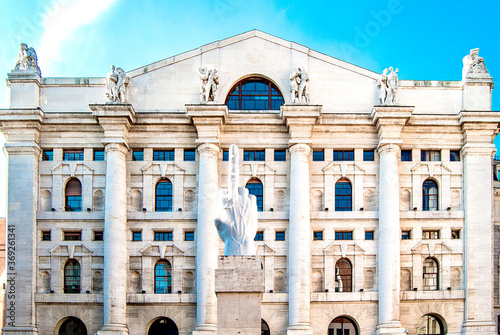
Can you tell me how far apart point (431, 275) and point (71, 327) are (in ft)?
71.4

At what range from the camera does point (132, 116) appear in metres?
48.5

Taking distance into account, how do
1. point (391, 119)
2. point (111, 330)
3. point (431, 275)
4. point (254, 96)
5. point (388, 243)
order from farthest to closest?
1. point (254, 96)
2. point (431, 275)
3. point (391, 119)
4. point (388, 243)
5. point (111, 330)

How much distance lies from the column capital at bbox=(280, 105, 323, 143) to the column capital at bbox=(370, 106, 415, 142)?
352cm

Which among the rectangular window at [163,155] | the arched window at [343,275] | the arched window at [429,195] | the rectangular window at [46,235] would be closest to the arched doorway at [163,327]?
the rectangular window at [46,235]

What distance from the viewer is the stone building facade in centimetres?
4734

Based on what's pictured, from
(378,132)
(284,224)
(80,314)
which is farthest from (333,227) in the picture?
(80,314)

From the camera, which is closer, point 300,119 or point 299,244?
point 299,244

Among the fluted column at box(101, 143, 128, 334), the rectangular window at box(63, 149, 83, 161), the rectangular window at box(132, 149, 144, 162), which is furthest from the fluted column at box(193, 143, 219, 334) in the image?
the rectangular window at box(63, 149, 83, 161)

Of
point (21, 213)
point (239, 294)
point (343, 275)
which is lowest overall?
point (343, 275)

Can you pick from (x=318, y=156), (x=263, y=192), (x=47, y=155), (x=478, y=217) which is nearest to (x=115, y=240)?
(x=47, y=155)

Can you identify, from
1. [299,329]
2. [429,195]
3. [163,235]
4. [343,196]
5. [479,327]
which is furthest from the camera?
[429,195]

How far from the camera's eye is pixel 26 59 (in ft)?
164

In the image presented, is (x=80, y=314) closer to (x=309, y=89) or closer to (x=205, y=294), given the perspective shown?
(x=205, y=294)

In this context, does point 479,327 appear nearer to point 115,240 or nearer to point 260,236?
point 260,236
